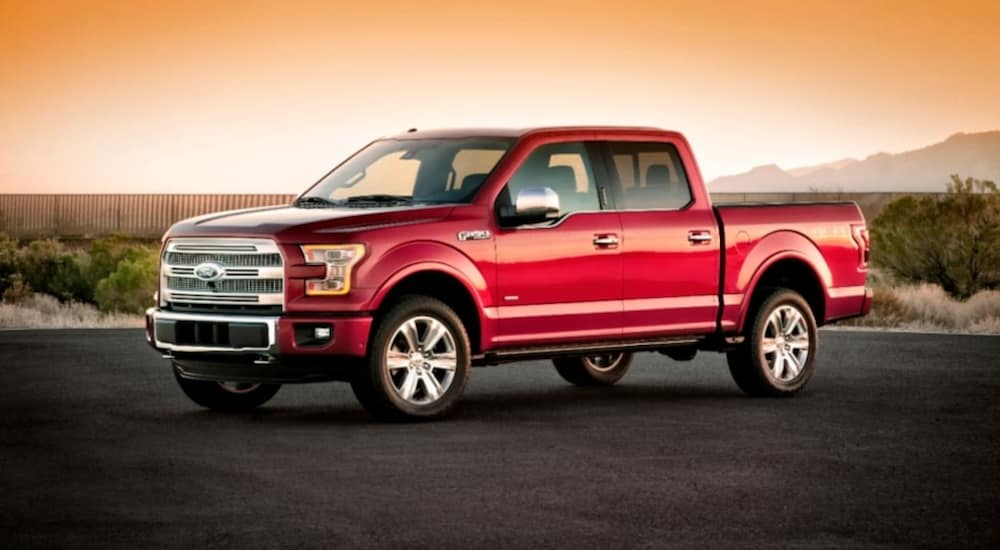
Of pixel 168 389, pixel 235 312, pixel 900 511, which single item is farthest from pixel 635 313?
pixel 900 511

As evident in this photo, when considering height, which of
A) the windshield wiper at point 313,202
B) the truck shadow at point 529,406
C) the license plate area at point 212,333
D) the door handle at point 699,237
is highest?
the windshield wiper at point 313,202

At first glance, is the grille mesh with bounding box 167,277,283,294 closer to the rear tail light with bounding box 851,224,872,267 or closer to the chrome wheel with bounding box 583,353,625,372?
the chrome wheel with bounding box 583,353,625,372

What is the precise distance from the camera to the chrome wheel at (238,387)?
1462cm

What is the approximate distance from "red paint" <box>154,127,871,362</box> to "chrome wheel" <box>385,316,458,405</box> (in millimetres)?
331

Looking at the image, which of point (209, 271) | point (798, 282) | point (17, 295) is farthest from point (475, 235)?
point (17, 295)

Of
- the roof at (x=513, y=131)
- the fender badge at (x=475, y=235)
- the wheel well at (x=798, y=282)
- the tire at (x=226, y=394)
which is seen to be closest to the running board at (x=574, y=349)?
the fender badge at (x=475, y=235)

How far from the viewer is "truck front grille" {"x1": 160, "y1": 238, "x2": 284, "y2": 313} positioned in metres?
13.2

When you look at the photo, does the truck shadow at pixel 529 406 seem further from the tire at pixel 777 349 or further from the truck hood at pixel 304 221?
the truck hood at pixel 304 221

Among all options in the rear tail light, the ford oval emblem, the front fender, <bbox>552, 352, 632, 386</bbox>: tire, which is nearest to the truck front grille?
the ford oval emblem

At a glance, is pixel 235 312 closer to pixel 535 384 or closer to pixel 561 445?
pixel 561 445

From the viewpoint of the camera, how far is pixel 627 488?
1025cm

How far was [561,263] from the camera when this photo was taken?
1417cm

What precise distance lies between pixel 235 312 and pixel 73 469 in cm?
254

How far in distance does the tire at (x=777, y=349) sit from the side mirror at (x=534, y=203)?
2.71 meters
